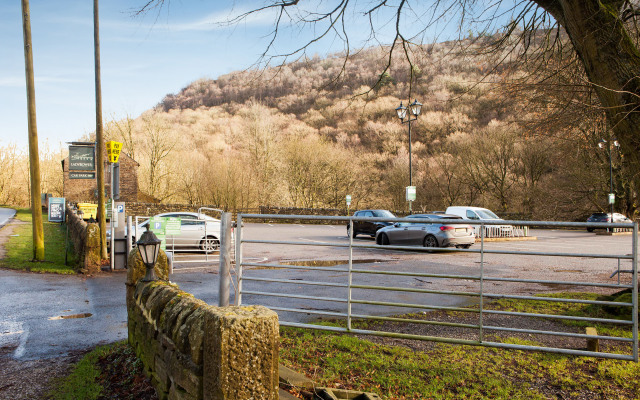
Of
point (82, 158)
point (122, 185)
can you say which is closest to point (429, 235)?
point (82, 158)

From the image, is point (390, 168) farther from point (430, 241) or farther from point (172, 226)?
point (172, 226)

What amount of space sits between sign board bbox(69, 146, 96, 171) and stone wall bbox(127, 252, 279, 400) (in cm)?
1150

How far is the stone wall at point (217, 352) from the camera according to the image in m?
2.71

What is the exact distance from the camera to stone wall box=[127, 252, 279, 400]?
107 inches

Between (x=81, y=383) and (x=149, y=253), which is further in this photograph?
(x=149, y=253)

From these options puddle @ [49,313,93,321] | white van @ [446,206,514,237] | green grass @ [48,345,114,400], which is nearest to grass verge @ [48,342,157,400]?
green grass @ [48,345,114,400]

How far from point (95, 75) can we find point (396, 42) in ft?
32.5

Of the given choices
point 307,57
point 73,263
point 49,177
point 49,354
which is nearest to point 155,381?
point 49,354

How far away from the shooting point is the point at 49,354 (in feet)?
18.4

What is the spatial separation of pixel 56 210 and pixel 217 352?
27.0 metres

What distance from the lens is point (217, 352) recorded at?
273 cm

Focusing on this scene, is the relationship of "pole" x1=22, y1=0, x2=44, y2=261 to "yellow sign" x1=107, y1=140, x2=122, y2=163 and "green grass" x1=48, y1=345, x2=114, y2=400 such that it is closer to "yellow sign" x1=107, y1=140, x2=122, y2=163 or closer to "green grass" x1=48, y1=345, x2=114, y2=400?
"yellow sign" x1=107, y1=140, x2=122, y2=163

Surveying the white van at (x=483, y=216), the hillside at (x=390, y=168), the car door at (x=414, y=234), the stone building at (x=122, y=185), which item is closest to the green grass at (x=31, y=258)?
the car door at (x=414, y=234)

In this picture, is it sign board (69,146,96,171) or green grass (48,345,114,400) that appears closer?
green grass (48,345,114,400)
